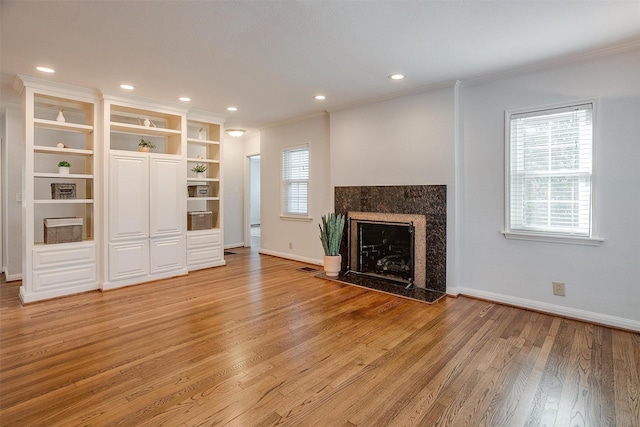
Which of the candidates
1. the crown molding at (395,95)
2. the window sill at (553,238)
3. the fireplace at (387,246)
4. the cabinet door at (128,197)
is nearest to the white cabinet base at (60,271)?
the cabinet door at (128,197)

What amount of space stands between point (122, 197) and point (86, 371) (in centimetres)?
264

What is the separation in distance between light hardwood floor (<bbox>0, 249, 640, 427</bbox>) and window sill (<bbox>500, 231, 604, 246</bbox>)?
29.7 inches

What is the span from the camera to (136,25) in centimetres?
254

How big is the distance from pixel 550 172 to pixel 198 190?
4796 mm

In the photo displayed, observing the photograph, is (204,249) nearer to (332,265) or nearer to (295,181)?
(295,181)

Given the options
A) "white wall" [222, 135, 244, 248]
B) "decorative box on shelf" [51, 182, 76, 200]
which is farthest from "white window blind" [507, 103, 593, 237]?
"white wall" [222, 135, 244, 248]

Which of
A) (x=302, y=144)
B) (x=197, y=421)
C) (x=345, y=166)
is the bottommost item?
(x=197, y=421)

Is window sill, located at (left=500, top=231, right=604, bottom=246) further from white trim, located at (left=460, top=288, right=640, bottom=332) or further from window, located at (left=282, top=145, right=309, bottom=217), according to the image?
window, located at (left=282, top=145, right=309, bottom=217)

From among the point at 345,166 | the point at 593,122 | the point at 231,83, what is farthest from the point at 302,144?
the point at 593,122

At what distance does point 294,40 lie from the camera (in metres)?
2.80

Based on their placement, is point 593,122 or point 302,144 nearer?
point 593,122

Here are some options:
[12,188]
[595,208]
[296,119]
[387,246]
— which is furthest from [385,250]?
[12,188]

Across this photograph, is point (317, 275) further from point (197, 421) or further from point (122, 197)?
point (197, 421)

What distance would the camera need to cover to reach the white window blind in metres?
3.16
